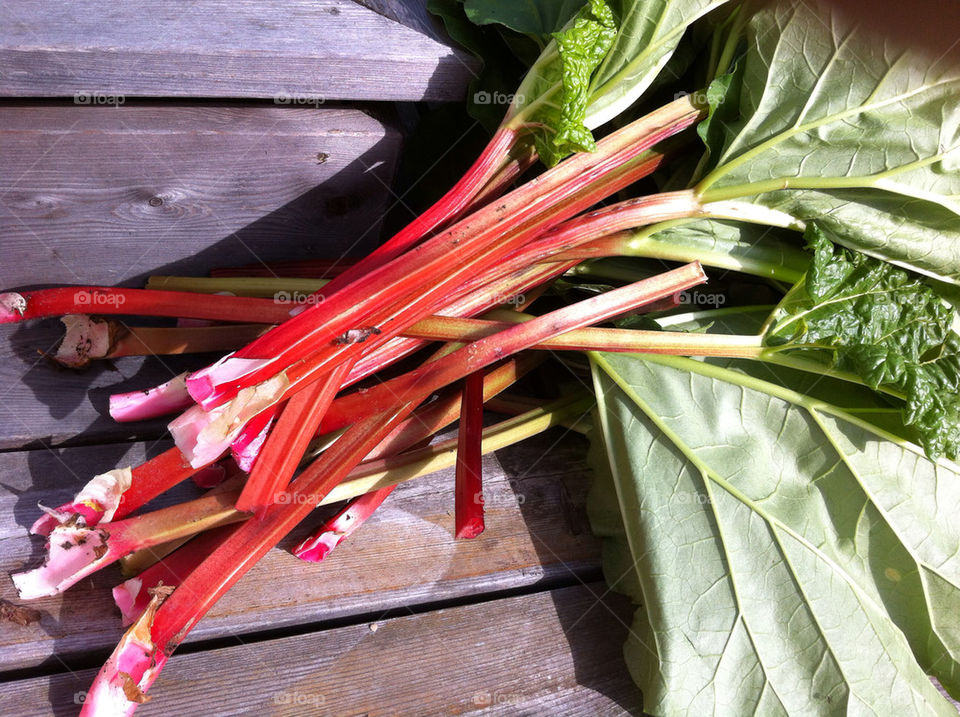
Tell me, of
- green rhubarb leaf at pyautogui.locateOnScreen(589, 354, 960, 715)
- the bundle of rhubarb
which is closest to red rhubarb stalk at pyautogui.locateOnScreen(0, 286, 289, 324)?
the bundle of rhubarb

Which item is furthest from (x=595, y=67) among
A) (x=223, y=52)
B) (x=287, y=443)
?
(x=287, y=443)

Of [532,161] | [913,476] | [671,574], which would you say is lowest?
[671,574]

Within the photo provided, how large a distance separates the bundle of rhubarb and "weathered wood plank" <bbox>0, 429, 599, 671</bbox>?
0.28ft

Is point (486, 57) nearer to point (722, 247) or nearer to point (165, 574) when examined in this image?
point (722, 247)

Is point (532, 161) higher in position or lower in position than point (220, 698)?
higher

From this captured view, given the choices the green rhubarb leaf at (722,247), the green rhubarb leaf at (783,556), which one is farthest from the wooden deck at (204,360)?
the green rhubarb leaf at (722,247)

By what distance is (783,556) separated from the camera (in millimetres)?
1523

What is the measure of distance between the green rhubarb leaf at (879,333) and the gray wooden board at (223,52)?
2.73ft

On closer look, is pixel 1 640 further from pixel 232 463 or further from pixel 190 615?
pixel 232 463

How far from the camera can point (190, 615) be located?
1.35 m

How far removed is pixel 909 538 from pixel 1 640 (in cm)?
174

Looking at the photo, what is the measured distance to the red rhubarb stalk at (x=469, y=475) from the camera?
1561 mm

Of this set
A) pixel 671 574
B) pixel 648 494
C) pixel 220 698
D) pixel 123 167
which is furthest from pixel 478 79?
pixel 220 698

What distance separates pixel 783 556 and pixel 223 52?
146cm
